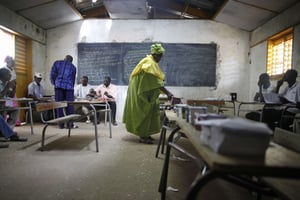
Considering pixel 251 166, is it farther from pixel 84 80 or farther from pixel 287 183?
pixel 84 80

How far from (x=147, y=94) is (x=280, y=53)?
9.92 ft

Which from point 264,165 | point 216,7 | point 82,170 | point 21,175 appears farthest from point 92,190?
point 216,7

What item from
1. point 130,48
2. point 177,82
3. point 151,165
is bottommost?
point 151,165

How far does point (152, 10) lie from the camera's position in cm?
681

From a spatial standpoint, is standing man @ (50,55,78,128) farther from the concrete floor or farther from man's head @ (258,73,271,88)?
man's head @ (258,73,271,88)

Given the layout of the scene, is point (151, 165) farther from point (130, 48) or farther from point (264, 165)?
point (130, 48)

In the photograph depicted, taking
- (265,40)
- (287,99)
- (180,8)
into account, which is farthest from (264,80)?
(180,8)

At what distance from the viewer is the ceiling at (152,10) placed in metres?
4.97

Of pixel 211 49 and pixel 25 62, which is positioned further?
pixel 211 49

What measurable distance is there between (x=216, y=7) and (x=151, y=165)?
4.65 meters

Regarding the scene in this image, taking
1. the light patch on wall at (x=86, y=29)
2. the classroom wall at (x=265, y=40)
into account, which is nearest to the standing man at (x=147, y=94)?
the classroom wall at (x=265, y=40)

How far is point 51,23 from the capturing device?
6.46m

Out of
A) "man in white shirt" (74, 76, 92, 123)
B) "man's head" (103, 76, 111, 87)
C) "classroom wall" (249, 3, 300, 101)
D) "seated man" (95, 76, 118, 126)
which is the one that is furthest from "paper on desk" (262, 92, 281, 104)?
"man in white shirt" (74, 76, 92, 123)

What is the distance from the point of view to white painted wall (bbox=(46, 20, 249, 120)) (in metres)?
6.59
